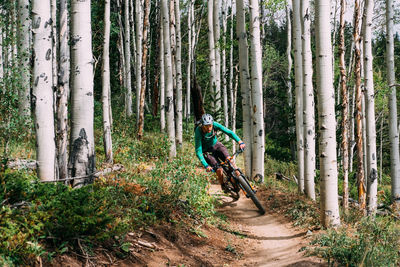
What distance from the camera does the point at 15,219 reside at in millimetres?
3432

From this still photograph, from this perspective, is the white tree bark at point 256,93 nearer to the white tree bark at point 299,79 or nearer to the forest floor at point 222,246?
the white tree bark at point 299,79

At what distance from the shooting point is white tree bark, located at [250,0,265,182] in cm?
989

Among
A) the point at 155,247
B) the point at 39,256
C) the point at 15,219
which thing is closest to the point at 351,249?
the point at 155,247

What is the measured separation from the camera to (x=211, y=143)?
8039 millimetres

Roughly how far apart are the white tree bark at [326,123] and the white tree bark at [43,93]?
453 centimetres

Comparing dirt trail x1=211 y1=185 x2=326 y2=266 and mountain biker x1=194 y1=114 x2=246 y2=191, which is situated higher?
mountain biker x1=194 y1=114 x2=246 y2=191

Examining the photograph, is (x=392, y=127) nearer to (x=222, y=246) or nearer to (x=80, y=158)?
(x=222, y=246)

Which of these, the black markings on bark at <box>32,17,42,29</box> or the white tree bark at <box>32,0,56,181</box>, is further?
the black markings on bark at <box>32,17,42,29</box>

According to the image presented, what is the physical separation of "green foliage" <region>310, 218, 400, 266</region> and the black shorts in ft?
10.2

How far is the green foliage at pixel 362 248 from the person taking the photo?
417 centimetres

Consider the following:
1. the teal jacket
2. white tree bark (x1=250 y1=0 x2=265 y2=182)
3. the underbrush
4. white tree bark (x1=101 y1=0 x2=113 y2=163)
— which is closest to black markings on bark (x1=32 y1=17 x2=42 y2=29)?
the underbrush

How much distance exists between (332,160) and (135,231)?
3539mm

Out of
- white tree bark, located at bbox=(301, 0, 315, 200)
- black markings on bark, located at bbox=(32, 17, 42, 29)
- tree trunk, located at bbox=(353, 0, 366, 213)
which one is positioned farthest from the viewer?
tree trunk, located at bbox=(353, 0, 366, 213)

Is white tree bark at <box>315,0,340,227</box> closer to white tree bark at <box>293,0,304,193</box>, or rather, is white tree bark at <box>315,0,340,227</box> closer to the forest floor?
the forest floor
